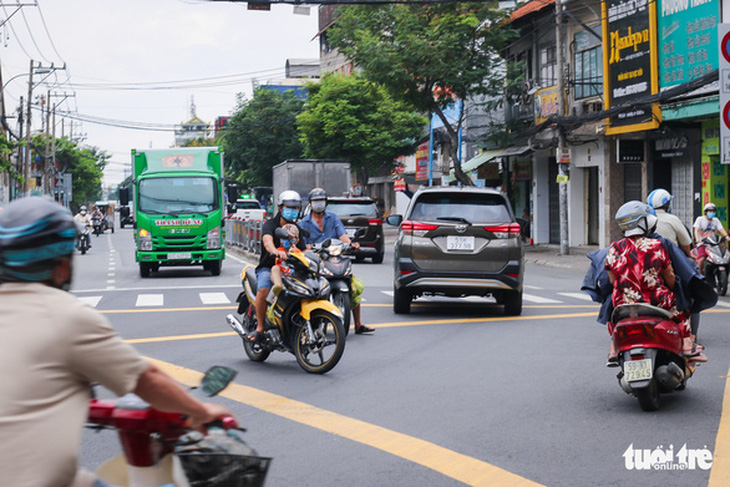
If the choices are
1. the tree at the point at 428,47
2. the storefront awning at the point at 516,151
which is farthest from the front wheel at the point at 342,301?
the storefront awning at the point at 516,151

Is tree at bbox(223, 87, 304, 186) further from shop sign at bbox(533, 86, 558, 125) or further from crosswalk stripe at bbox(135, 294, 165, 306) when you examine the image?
crosswalk stripe at bbox(135, 294, 165, 306)

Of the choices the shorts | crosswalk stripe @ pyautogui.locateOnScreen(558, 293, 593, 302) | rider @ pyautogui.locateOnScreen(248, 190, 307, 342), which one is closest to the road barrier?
crosswalk stripe @ pyautogui.locateOnScreen(558, 293, 593, 302)

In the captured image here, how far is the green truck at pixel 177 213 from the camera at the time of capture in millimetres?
22719

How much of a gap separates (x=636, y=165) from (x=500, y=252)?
17.8 metres

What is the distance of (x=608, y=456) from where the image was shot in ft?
19.5

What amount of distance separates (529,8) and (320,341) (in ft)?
89.6

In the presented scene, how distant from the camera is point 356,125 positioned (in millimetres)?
48875

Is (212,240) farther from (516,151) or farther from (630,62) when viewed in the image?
(516,151)

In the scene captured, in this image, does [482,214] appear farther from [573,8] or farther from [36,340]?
[573,8]

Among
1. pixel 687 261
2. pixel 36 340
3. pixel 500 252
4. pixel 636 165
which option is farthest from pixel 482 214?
pixel 636 165

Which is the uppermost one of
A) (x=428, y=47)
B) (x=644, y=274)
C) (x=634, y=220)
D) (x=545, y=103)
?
(x=428, y=47)

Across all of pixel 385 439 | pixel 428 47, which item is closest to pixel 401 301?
pixel 385 439

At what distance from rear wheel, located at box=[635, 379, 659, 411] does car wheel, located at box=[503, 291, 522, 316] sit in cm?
625

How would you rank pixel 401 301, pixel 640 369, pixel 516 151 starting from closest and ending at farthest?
pixel 640 369 < pixel 401 301 < pixel 516 151
